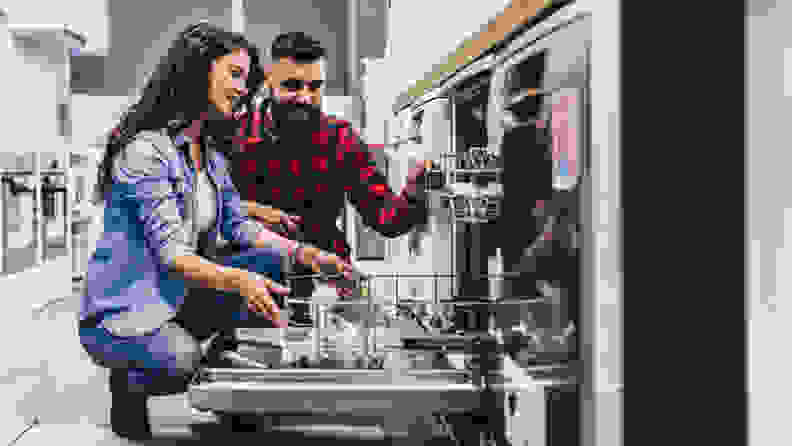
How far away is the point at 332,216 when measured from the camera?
213 centimetres

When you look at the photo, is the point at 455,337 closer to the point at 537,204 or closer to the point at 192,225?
the point at 537,204

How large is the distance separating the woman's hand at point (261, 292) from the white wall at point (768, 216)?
1.27 metres

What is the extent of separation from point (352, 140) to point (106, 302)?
78 cm

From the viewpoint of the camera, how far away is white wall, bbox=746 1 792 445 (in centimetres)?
86

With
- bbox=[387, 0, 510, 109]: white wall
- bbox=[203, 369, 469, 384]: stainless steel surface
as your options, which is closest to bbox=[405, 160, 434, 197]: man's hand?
bbox=[387, 0, 510, 109]: white wall

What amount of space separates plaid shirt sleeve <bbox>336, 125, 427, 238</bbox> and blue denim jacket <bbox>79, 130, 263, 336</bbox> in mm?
368

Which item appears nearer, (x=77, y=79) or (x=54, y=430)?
(x=54, y=430)

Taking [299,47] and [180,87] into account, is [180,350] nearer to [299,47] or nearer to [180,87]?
[180,87]

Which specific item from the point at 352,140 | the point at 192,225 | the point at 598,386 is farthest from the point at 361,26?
the point at 598,386

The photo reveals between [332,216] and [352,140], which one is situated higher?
[352,140]

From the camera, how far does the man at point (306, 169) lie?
2.11 metres

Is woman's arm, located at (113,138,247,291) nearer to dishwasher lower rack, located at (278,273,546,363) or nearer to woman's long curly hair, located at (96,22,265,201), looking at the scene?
woman's long curly hair, located at (96,22,265,201)

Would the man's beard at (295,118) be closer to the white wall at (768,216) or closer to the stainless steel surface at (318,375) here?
the stainless steel surface at (318,375)

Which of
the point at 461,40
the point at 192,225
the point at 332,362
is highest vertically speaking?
the point at 461,40
